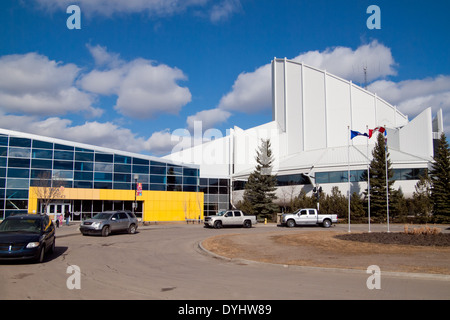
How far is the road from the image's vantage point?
776cm

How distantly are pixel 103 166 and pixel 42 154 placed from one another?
22.2ft

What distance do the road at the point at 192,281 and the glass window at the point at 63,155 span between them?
30547 mm

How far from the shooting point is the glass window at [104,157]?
4375 cm

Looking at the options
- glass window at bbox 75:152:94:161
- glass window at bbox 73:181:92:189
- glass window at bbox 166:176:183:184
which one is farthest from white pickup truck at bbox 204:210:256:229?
glass window at bbox 75:152:94:161

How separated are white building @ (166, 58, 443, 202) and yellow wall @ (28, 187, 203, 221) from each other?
631 centimetres

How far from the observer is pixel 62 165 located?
41562 millimetres

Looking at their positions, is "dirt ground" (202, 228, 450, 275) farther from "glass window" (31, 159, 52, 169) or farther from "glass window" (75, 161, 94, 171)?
"glass window" (31, 159, 52, 169)

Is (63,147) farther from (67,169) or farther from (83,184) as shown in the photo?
(83,184)

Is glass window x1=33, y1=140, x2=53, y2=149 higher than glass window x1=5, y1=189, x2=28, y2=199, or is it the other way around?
glass window x1=33, y1=140, x2=53, y2=149

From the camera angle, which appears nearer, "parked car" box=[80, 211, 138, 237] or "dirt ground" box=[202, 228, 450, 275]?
"dirt ground" box=[202, 228, 450, 275]

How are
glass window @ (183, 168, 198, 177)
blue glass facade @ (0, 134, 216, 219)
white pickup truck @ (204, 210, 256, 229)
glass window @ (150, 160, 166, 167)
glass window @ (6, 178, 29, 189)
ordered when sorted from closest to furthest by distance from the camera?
white pickup truck @ (204, 210, 256, 229) < glass window @ (6, 178, 29, 189) < blue glass facade @ (0, 134, 216, 219) < glass window @ (150, 160, 166, 167) < glass window @ (183, 168, 198, 177)

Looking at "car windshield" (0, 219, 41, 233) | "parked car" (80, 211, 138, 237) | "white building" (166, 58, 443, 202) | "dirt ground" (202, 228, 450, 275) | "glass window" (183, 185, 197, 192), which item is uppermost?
"white building" (166, 58, 443, 202)

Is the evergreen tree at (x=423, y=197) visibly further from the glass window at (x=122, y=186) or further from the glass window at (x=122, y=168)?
the glass window at (x=122, y=168)
